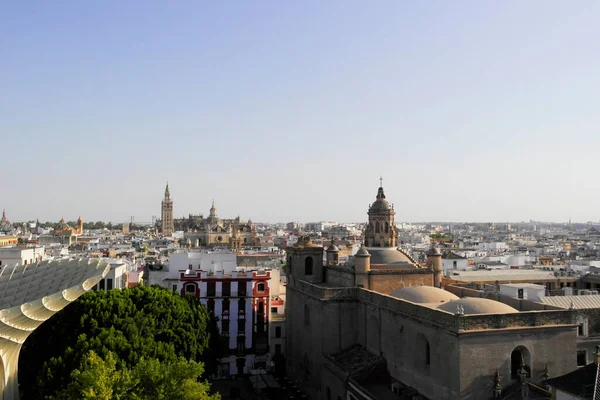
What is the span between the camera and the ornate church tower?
1702 inches

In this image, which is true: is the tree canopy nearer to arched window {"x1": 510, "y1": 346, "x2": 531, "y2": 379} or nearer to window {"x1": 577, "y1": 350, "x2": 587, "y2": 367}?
arched window {"x1": 510, "y1": 346, "x2": 531, "y2": 379}

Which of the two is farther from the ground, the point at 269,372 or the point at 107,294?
the point at 107,294

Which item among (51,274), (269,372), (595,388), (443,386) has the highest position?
(51,274)

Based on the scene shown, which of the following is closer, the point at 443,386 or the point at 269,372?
the point at 443,386

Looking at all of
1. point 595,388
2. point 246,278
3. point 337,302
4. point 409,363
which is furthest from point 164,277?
point 595,388

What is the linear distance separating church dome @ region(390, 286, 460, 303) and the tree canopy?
1262 cm

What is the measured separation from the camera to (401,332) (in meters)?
32.0

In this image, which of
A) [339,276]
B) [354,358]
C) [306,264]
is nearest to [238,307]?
[306,264]

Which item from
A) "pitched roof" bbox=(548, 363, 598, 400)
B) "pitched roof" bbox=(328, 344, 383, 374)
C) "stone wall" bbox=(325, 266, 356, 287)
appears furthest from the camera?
"stone wall" bbox=(325, 266, 356, 287)

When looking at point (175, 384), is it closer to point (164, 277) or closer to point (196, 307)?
point (196, 307)

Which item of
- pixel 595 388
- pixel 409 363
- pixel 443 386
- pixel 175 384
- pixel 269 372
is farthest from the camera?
pixel 269 372

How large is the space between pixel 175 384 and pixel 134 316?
11.4m

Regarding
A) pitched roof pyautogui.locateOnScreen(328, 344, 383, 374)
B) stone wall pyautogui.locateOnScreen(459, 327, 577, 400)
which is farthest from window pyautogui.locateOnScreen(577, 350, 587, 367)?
pitched roof pyautogui.locateOnScreen(328, 344, 383, 374)

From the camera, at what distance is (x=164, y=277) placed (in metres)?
55.4
